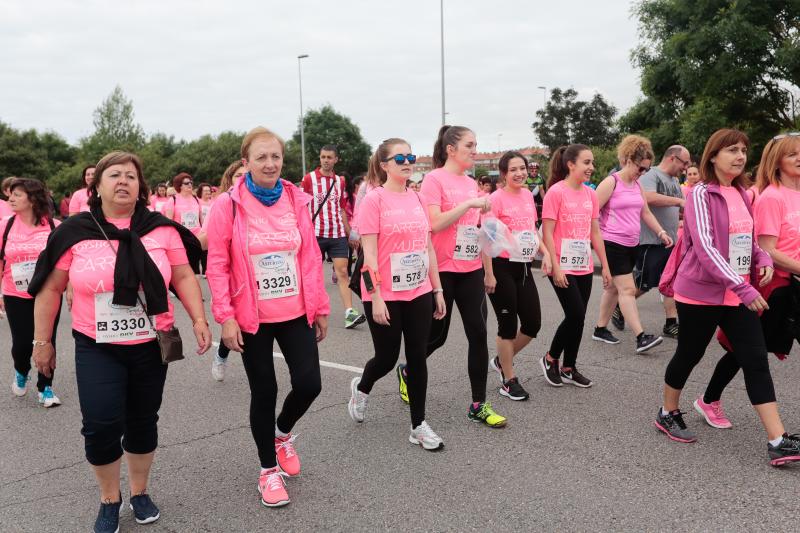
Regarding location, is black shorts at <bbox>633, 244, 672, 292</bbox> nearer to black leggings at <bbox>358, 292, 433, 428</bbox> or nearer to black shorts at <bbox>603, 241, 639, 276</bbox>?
black shorts at <bbox>603, 241, 639, 276</bbox>

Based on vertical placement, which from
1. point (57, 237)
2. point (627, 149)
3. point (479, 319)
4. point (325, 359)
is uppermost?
point (627, 149)

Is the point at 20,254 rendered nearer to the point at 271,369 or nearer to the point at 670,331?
the point at 271,369

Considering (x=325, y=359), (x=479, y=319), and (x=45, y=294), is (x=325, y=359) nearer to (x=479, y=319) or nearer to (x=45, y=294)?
(x=479, y=319)

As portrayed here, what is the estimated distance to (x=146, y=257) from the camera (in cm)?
316

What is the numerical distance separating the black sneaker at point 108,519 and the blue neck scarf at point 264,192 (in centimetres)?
158

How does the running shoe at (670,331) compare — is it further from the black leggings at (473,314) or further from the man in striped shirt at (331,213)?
the man in striped shirt at (331,213)

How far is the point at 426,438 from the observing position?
13.6 feet

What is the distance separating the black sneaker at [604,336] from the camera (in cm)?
682

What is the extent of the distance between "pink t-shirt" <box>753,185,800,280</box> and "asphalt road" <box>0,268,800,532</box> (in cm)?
117

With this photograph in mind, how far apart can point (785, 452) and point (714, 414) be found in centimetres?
72

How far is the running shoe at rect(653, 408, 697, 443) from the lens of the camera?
13.6ft

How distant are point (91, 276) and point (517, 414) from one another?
9.49 ft

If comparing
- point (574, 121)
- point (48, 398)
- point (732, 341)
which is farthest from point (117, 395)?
point (574, 121)

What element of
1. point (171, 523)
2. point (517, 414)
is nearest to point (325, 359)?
point (517, 414)
